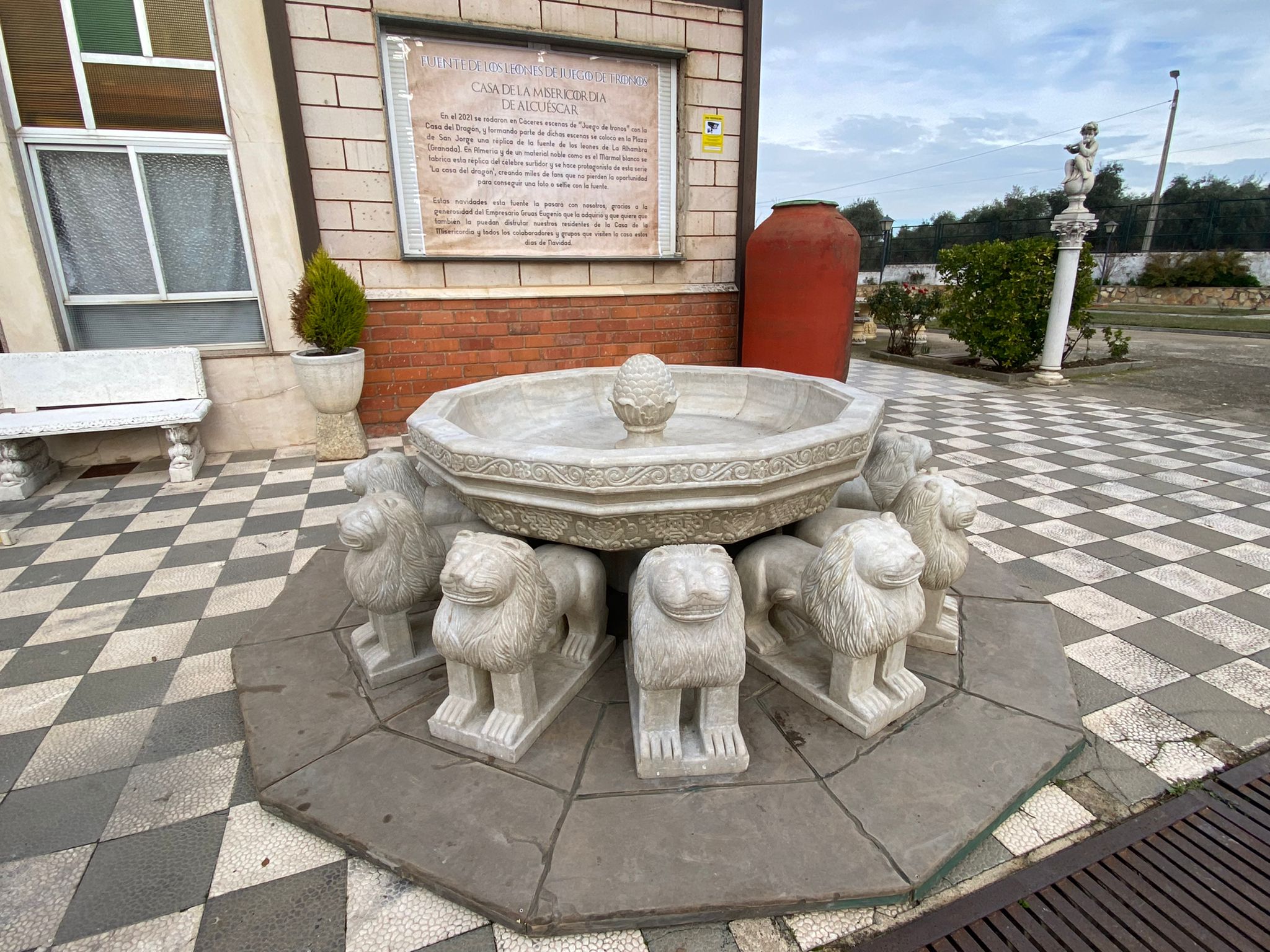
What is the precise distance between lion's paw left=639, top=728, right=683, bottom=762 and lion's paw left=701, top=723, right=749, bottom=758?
7 centimetres

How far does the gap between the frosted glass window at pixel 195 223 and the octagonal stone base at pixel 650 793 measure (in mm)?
3787

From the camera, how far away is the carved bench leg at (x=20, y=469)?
3.83 metres

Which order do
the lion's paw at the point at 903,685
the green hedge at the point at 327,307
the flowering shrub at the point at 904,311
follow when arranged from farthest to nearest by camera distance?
the flowering shrub at the point at 904,311 < the green hedge at the point at 327,307 < the lion's paw at the point at 903,685

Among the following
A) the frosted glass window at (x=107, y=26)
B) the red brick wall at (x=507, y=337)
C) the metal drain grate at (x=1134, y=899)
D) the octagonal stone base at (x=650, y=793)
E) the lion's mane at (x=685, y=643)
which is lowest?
the metal drain grate at (x=1134, y=899)

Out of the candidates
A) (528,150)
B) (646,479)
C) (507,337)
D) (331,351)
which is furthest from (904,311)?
(646,479)

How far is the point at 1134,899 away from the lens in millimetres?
1374

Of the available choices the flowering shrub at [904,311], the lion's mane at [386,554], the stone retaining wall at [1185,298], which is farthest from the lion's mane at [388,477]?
the stone retaining wall at [1185,298]

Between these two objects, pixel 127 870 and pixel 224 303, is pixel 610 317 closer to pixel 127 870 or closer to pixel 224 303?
pixel 224 303

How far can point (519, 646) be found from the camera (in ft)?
5.25

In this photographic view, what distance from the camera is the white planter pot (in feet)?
14.2

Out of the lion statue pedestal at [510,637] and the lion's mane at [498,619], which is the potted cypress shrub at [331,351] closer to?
the lion statue pedestal at [510,637]

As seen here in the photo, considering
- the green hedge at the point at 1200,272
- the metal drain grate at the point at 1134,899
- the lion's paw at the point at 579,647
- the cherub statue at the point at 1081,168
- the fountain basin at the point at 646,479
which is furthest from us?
the green hedge at the point at 1200,272

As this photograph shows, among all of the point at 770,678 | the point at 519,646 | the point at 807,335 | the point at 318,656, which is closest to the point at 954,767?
the point at 770,678

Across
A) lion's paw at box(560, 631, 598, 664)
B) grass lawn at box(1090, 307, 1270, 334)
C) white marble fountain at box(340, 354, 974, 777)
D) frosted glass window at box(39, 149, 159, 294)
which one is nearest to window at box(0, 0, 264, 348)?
frosted glass window at box(39, 149, 159, 294)
